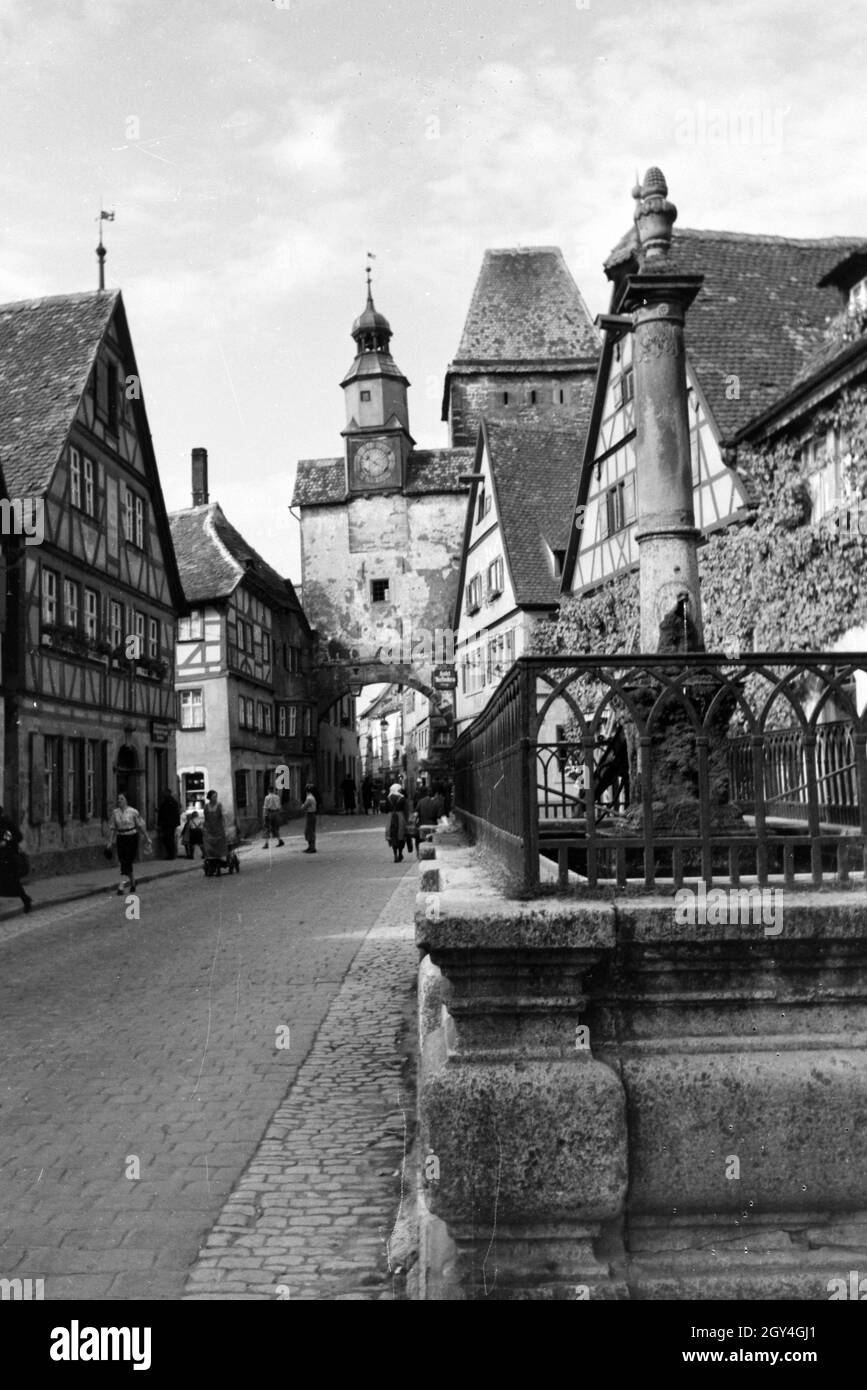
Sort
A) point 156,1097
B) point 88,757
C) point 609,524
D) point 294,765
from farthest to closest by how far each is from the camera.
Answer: point 294,765, point 88,757, point 609,524, point 156,1097

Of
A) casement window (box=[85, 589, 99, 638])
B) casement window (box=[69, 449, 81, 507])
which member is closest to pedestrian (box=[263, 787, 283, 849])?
casement window (box=[85, 589, 99, 638])

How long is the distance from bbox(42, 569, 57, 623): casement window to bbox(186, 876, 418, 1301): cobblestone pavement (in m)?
15.7

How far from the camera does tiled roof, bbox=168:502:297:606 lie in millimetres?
37719

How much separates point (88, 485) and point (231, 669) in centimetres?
1453

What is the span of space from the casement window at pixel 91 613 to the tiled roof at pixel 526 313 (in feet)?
116

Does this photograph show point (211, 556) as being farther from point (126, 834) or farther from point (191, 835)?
point (126, 834)

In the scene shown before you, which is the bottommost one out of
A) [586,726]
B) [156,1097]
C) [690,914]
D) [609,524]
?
[156,1097]

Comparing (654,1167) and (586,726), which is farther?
(586,726)

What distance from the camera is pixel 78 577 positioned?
23.4 m

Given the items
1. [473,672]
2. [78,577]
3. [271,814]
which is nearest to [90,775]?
[78,577]

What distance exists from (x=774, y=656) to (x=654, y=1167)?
1.38 meters

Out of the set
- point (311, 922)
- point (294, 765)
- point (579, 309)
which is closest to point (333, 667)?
point (294, 765)
